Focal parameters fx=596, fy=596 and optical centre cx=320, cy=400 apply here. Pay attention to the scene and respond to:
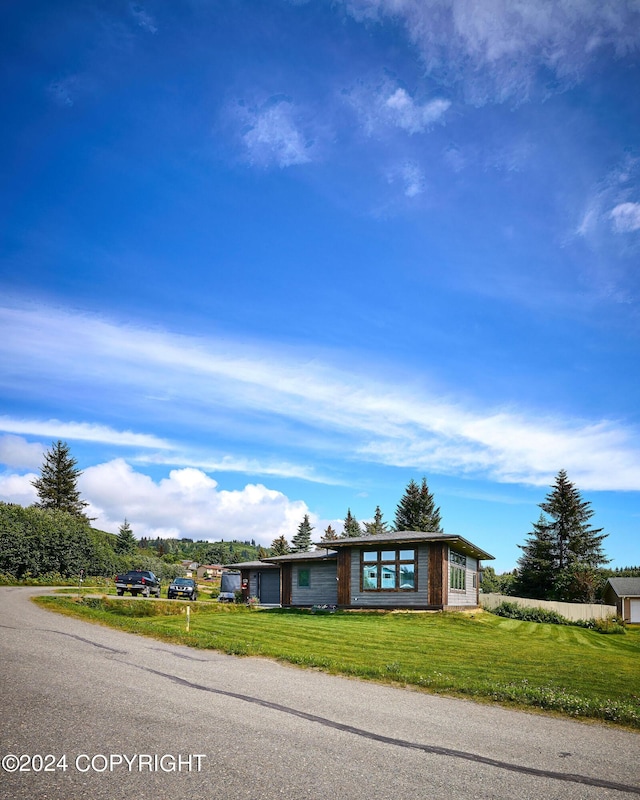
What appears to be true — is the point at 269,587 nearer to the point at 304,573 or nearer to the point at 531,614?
the point at 304,573

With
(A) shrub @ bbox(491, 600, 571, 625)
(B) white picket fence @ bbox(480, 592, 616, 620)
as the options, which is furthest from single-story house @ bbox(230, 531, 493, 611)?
(B) white picket fence @ bbox(480, 592, 616, 620)

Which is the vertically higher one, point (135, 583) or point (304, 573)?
point (304, 573)

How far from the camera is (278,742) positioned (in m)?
7.33

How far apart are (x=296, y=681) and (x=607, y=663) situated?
34.6ft

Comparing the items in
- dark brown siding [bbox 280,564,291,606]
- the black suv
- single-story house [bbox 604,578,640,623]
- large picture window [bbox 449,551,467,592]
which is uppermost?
large picture window [bbox 449,551,467,592]

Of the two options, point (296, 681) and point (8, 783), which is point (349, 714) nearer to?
point (296, 681)

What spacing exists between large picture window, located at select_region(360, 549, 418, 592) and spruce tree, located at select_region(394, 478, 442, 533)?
44.8 meters

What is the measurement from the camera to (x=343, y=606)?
110 feet

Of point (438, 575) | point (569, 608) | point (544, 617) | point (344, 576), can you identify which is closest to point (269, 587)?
point (344, 576)

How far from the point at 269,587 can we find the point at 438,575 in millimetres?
16710

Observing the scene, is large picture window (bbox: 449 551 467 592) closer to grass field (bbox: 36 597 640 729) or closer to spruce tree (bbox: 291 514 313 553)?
grass field (bbox: 36 597 640 729)

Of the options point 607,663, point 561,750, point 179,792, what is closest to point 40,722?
point 179,792

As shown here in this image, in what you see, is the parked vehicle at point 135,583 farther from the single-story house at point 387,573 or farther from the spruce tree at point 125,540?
the spruce tree at point 125,540

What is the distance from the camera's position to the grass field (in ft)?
37.7
